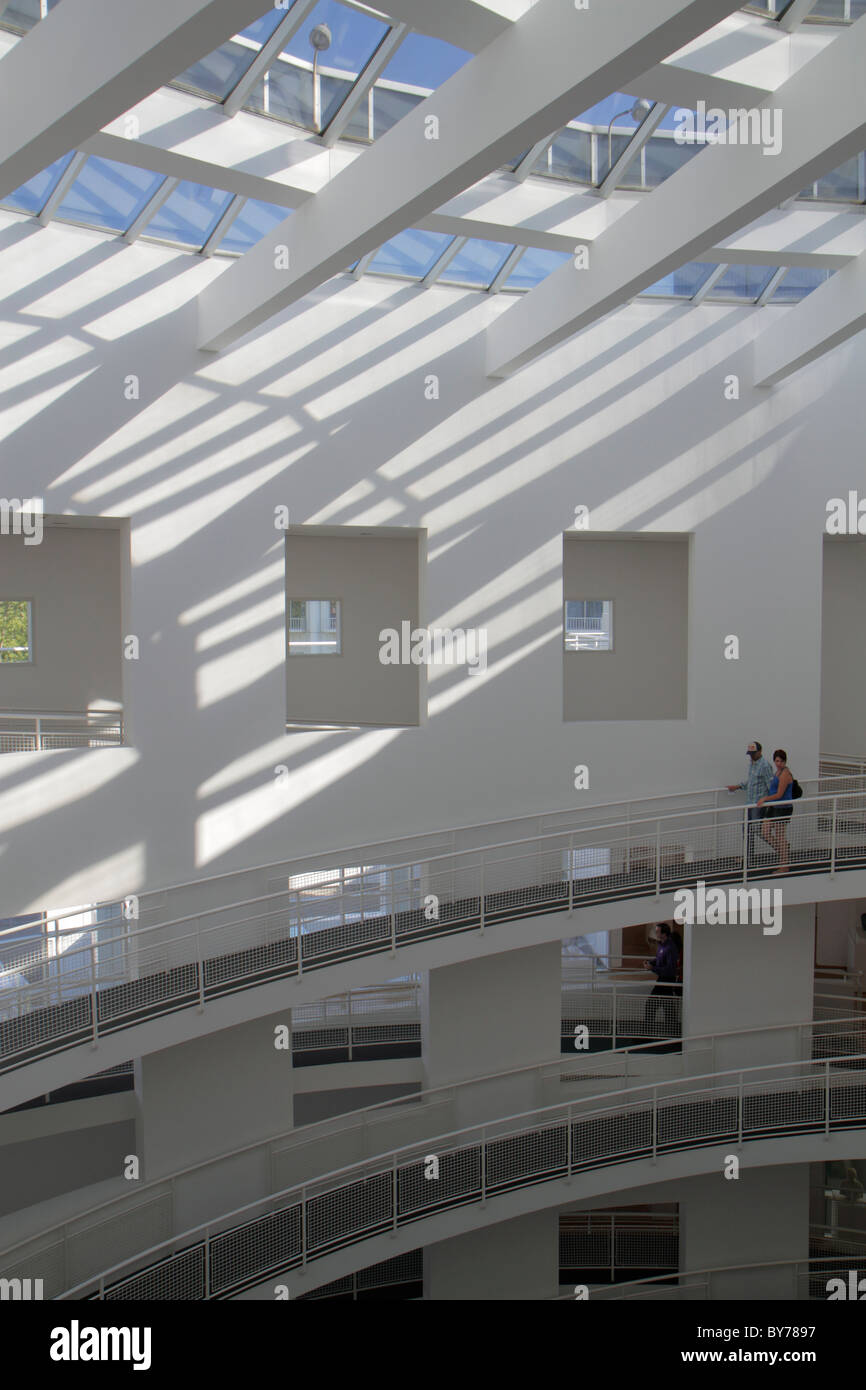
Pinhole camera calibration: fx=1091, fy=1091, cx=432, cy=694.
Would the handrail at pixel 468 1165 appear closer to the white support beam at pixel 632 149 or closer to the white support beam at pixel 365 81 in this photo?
the white support beam at pixel 632 149

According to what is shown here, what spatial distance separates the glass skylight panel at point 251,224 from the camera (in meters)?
10.1

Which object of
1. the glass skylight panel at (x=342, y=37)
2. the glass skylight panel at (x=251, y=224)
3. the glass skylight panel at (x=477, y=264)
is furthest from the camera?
the glass skylight panel at (x=477, y=264)

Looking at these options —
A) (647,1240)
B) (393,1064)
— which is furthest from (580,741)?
(647,1240)

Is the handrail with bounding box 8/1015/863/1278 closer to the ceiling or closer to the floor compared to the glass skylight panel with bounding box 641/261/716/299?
closer to the floor

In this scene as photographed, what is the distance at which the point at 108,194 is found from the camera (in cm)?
954

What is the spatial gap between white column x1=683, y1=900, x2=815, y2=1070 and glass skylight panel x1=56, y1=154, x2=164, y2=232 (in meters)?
9.31

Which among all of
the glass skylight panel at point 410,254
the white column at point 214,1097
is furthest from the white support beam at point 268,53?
the white column at point 214,1097

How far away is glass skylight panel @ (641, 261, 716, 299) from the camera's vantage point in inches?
491

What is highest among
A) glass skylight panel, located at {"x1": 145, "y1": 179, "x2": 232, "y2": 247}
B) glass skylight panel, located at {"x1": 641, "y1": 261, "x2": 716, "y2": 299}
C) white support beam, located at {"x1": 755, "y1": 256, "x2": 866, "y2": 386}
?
glass skylight panel, located at {"x1": 641, "y1": 261, "x2": 716, "y2": 299}

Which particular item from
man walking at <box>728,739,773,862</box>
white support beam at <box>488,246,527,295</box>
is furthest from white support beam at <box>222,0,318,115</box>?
man walking at <box>728,739,773,862</box>

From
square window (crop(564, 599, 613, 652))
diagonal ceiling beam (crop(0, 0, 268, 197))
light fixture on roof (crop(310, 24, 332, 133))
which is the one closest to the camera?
diagonal ceiling beam (crop(0, 0, 268, 197))

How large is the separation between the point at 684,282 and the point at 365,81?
535 centimetres

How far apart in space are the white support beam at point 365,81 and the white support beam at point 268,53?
683 mm

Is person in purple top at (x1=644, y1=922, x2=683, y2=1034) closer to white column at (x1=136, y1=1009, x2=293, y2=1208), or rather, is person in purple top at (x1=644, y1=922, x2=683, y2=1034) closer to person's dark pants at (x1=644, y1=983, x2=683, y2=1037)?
person's dark pants at (x1=644, y1=983, x2=683, y2=1037)
